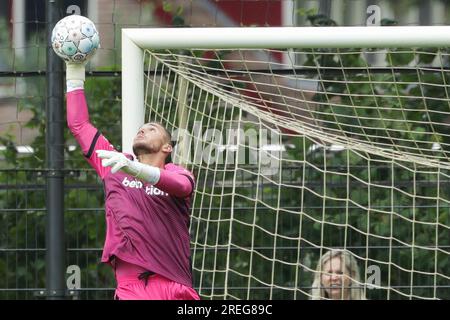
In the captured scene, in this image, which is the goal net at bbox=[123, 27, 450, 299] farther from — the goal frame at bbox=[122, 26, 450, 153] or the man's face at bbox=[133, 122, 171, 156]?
the man's face at bbox=[133, 122, 171, 156]

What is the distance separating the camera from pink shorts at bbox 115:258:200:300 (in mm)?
7469

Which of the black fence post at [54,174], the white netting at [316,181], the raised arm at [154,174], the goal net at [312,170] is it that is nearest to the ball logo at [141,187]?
the raised arm at [154,174]

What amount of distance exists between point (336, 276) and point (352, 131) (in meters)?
0.92

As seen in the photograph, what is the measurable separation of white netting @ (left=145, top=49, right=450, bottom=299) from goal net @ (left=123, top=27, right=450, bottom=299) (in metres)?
0.01

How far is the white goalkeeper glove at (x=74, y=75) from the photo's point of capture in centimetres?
768

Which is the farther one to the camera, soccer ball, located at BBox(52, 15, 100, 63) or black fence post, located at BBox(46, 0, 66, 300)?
black fence post, located at BBox(46, 0, 66, 300)

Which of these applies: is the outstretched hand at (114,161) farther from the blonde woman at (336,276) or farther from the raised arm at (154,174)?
the blonde woman at (336,276)

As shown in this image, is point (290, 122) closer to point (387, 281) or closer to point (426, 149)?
point (426, 149)

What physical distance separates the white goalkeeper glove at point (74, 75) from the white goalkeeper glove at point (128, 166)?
24.8 inches

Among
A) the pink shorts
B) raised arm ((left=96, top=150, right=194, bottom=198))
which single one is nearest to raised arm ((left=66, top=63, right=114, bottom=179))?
raised arm ((left=96, top=150, right=194, bottom=198))

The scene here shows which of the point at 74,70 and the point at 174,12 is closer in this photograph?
the point at 74,70

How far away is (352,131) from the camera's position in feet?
30.1

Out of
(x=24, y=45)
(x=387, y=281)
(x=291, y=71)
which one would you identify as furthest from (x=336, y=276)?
(x=24, y=45)

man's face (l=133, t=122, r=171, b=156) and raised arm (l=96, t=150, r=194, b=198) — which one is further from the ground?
man's face (l=133, t=122, r=171, b=156)
